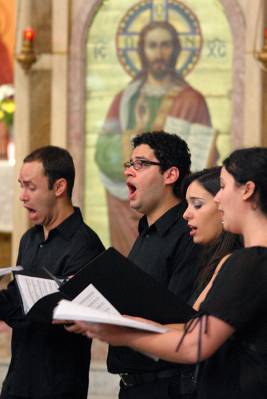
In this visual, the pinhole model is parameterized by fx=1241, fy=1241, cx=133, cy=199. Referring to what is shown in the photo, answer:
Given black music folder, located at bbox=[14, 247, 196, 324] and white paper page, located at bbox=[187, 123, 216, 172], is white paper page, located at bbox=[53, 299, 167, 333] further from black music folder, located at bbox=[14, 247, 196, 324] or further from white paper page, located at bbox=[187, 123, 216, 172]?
white paper page, located at bbox=[187, 123, 216, 172]

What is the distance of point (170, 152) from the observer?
17.3ft

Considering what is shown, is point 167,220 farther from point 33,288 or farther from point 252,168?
point 252,168

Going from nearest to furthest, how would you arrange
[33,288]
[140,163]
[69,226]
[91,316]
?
[91,316] → [33,288] → [140,163] → [69,226]

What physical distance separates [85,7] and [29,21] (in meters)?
0.46

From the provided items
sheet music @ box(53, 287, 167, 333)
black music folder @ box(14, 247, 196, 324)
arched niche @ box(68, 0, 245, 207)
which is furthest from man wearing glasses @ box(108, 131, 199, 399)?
arched niche @ box(68, 0, 245, 207)

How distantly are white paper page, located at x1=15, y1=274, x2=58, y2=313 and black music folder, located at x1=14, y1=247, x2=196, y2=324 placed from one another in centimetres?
87

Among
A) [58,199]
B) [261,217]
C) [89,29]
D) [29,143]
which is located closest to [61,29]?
[89,29]

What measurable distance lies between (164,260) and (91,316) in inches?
60.1

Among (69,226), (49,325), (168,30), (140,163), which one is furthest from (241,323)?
(168,30)

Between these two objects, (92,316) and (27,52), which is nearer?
(92,316)

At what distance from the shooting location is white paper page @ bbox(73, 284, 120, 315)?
378cm

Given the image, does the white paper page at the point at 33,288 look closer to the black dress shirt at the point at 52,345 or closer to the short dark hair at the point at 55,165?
the black dress shirt at the point at 52,345

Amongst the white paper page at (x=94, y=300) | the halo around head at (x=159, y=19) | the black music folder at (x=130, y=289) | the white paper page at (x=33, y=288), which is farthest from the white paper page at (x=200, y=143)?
the white paper page at (x=94, y=300)

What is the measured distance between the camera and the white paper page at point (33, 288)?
193 inches
